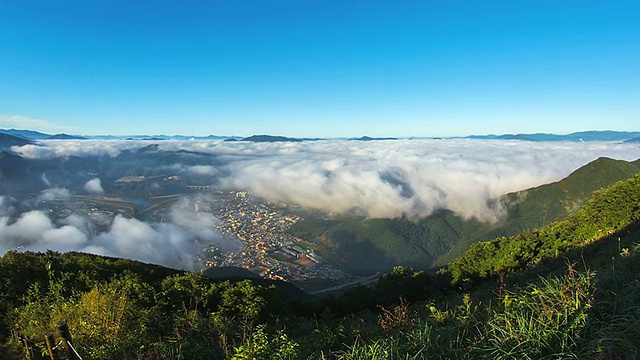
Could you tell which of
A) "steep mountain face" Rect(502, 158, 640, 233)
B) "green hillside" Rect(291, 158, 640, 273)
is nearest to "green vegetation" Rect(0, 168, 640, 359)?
"green hillside" Rect(291, 158, 640, 273)

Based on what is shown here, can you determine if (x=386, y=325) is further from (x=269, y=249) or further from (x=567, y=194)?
(x=567, y=194)

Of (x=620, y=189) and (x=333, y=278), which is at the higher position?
(x=620, y=189)

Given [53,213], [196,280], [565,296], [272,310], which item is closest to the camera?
[565,296]

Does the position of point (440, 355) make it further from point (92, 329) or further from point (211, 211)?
point (211, 211)

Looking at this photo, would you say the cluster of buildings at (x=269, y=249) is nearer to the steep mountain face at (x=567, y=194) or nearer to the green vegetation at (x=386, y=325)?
the steep mountain face at (x=567, y=194)

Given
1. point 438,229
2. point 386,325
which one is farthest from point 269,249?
point 386,325

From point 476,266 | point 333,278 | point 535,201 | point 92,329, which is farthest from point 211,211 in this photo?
point 92,329

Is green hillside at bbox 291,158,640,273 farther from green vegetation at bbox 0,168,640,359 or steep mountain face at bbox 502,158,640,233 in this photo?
green vegetation at bbox 0,168,640,359

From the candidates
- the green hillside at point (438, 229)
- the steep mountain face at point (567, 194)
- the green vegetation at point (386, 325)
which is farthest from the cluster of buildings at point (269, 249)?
the green vegetation at point (386, 325)
